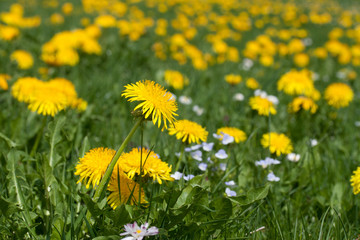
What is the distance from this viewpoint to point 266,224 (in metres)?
1.66

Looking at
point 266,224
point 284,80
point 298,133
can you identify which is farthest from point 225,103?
point 266,224

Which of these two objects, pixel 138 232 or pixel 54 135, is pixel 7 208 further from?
pixel 54 135

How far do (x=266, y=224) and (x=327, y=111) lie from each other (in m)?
1.65

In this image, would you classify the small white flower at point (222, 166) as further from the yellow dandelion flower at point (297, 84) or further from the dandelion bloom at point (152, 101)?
A: the yellow dandelion flower at point (297, 84)

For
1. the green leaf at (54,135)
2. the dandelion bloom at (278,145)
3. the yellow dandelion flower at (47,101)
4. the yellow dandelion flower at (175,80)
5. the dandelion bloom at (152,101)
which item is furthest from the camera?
the yellow dandelion flower at (175,80)

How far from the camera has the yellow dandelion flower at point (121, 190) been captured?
49.3 inches

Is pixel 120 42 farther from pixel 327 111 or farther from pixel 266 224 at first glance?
pixel 266 224

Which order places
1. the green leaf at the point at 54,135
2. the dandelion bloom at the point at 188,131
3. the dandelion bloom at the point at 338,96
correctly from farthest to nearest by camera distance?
the dandelion bloom at the point at 338,96
the green leaf at the point at 54,135
the dandelion bloom at the point at 188,131

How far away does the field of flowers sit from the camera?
1.26m

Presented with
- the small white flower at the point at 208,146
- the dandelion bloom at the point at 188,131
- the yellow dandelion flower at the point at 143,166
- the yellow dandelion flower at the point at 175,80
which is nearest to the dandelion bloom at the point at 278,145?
the small white flower at the point at 208,146

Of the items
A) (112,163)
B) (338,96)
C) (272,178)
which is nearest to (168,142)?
(272,178)

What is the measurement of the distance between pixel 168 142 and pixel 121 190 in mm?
655

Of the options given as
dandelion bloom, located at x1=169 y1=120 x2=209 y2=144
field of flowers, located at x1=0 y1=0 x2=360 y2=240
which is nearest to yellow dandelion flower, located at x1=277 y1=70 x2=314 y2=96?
field of flowers, located at x1=0 y1=0 x2=360 y2=240

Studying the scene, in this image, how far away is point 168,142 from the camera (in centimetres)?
191
